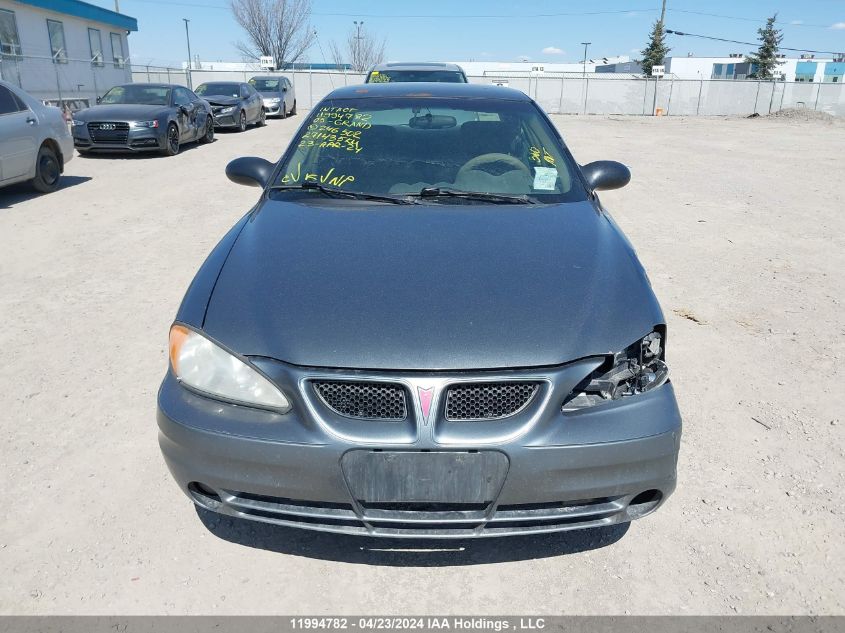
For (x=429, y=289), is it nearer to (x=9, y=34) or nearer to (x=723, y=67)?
(x=9, y=34)

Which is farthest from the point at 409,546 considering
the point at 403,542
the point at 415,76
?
the point at 415,76

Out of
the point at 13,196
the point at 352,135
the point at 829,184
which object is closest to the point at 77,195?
the point at 13,196

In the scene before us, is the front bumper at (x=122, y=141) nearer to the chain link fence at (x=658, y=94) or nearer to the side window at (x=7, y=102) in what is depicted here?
the side window at (x=7, y=102)

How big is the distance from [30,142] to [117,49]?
92.3 ft

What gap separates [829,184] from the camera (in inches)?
450

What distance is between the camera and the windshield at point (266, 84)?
25906mm

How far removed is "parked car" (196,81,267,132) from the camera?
19250 millimetres

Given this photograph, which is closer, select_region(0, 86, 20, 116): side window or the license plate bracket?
the license plate bracket

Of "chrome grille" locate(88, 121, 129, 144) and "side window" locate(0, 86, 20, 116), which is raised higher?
"side window" locate(0, 86, 20, 116)

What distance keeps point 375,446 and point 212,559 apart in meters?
0.93

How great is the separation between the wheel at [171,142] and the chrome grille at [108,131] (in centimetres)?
82

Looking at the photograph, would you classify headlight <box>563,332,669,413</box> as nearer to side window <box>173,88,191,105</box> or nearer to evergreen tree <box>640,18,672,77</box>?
side window <box>173,88,191,105</box>

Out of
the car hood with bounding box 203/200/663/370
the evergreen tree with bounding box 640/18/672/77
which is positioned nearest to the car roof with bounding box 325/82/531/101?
the car hood with bounding box 203/200/663/370

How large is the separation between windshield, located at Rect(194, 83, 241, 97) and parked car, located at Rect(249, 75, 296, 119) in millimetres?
4591
